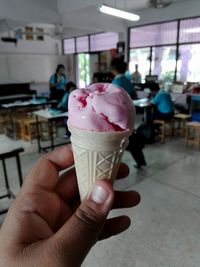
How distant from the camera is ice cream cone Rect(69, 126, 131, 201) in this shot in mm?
700

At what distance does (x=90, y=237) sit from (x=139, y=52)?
8.48 meters

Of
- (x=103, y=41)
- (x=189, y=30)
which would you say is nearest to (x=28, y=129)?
(x=189, y=30)

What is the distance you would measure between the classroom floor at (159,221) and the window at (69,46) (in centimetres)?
921

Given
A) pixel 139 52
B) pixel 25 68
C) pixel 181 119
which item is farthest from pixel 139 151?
pixel 25 68

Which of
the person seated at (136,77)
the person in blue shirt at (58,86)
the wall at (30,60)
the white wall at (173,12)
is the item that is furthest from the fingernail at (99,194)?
the wall at (30,60)

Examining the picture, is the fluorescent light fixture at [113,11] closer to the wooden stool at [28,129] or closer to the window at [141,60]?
the window at [141,60]

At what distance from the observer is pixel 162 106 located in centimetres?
498

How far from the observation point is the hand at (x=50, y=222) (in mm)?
641

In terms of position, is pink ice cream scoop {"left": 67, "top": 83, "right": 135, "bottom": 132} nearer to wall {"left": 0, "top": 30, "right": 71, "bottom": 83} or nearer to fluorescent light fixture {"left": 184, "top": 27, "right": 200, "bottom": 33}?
fluorescent light fixture {"left": 184, "top": 27, "right": 200, "bottom": 33}

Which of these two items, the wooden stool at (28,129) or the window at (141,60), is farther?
the window at (141,60)

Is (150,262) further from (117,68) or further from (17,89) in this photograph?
(17,89)

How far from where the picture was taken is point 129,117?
72cm

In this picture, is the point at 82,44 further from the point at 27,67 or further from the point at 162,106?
the point at 162,106

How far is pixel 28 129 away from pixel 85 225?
460 cm
